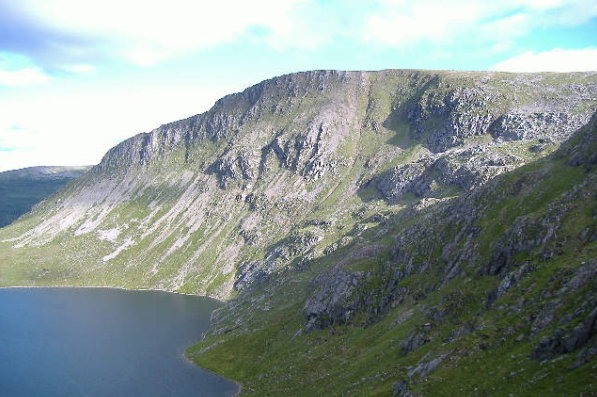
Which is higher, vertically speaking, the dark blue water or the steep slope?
the steep slope

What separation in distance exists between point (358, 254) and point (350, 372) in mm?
77460

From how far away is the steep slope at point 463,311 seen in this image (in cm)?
6088

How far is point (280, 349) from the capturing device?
152875 mm

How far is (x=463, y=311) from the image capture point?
309 feet

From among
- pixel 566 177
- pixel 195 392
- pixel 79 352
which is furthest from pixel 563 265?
pixel 79 352

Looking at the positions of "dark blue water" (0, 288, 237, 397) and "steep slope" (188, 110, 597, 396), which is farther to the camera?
"dark blue water" (0, 288, 237, 397)

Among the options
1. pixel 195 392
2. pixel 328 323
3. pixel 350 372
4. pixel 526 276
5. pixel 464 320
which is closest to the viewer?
pixel 526 276

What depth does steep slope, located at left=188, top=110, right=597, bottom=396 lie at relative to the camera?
200 feet

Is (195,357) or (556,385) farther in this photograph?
(195,357)

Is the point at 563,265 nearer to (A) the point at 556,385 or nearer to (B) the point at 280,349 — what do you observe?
(A) the point at 556,385

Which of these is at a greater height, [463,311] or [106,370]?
[463,311]

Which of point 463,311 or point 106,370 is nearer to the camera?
point 463,311

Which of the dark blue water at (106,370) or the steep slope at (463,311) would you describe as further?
the dark blue water at (106,370)

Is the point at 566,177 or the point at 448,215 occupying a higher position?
the point at 566,177
